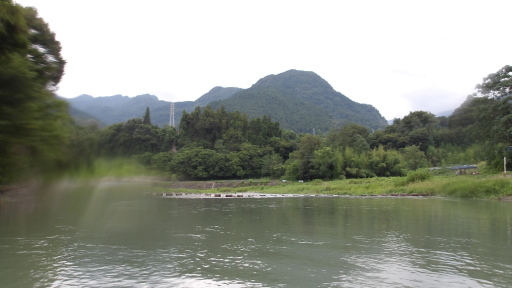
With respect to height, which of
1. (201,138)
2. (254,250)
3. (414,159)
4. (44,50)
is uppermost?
(201,138)

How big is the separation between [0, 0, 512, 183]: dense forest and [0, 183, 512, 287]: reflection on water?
2.73m

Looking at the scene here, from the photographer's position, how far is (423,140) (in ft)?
253

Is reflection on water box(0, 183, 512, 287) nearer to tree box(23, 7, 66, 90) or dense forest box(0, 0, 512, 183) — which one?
dense forest box(0, 0, 512, 183)

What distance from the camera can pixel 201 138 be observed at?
86.4 m

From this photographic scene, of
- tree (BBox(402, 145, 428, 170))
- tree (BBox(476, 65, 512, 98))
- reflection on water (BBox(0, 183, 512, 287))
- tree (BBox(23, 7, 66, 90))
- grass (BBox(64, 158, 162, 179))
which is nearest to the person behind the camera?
tree (BBox(23, 7, 66, 90))

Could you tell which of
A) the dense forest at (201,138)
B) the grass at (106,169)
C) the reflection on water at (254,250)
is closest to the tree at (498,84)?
the dense forest at (201,138)

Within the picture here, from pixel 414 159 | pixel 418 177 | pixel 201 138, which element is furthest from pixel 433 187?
pixel 201 138

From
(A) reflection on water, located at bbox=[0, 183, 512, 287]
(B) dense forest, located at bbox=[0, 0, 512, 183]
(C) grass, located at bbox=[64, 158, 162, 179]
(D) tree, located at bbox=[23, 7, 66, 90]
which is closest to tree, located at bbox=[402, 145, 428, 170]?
(B) dense forest, located at bbox=[0, 0, 512, 183]

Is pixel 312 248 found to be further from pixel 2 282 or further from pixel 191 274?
pixel 2 282

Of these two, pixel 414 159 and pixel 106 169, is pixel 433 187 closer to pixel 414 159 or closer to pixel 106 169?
pixel 414 159

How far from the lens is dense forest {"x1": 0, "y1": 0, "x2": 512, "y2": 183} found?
679 cm

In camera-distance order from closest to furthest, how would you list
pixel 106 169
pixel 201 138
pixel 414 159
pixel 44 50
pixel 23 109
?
1. pixel 23 109
2. pixel 44 50
3. pixel 106 169
4. pixel 414 159
5. pixel 201 138

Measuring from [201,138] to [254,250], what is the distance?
75962 mm

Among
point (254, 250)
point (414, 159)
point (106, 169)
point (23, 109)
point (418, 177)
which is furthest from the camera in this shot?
point (414, 159)
